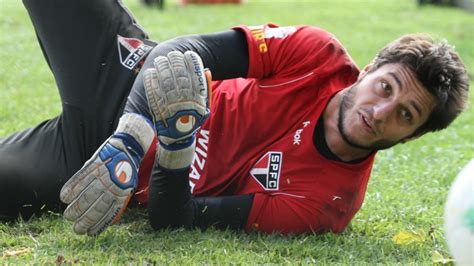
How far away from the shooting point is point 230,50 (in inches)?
125

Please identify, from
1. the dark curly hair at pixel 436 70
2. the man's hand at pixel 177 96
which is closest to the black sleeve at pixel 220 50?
the man's hand at pixel 177 96

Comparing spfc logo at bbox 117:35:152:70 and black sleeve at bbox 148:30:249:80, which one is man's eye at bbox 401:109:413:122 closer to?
black sleeve at bbox 148:30:249:80

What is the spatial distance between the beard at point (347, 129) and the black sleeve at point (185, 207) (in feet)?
1.45

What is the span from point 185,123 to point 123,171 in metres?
0.26

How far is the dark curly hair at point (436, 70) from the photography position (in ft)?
9.89

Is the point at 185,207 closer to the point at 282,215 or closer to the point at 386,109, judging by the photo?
the point at 282,215

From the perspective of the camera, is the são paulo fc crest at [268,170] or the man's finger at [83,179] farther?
the são paulo fc crest at [268,170]

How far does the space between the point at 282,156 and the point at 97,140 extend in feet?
2.57

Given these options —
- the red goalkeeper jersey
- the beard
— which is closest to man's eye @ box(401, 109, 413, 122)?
the beard

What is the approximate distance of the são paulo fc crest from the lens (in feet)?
10.4

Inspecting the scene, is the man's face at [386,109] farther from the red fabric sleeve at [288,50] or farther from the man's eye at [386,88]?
the red fabric sleeve at [288,50]

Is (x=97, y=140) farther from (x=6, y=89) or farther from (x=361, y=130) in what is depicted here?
(x=6, y=89)

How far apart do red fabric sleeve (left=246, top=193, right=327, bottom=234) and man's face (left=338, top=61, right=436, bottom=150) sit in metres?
0.31

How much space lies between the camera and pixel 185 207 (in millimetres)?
2951
